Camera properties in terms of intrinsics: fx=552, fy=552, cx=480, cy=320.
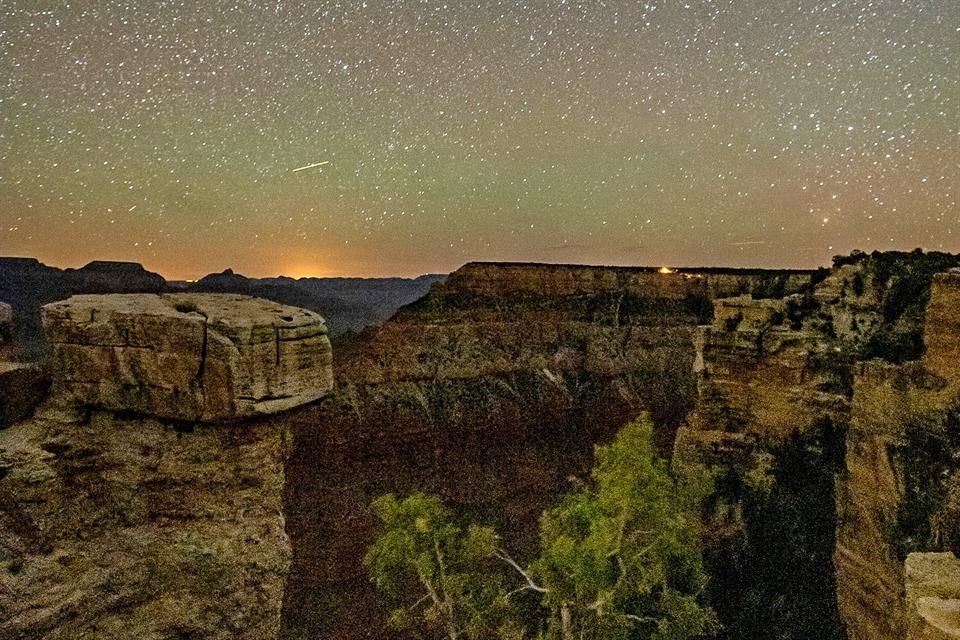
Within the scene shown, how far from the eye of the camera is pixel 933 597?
4.45 metres

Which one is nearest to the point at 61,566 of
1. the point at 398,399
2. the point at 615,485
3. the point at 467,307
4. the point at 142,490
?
the point at 142,490

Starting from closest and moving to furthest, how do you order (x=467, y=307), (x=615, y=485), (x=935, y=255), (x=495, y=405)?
(x=615, y=485) < (x=935, y=255) < (x=495, y=405) < (x=467, y=307)

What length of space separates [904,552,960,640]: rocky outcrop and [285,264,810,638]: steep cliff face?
1541 cm

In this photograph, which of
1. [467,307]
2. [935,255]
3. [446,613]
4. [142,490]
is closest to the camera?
[142,490]

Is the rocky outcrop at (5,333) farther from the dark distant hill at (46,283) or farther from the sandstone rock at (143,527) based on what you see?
the dark distant hill at (46,283)

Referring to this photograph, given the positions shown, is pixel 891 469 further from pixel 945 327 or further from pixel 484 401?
pixel 484 401

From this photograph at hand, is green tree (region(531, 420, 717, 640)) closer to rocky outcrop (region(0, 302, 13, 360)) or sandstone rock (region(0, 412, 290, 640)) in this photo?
sandstone rock (region(0, 412, 290, 640))

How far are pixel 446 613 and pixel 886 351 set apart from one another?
1058 centimetres

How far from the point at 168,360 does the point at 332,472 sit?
17310 mm

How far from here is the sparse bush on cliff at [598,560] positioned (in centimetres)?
1045

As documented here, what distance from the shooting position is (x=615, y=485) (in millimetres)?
11070

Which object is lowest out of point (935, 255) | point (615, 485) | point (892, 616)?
point (892, 616)

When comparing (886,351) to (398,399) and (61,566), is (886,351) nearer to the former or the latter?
(61,566)

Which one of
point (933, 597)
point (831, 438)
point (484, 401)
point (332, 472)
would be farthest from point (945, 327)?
point (484, 401)
